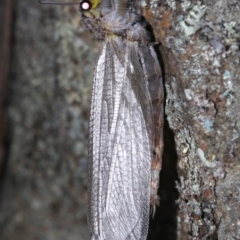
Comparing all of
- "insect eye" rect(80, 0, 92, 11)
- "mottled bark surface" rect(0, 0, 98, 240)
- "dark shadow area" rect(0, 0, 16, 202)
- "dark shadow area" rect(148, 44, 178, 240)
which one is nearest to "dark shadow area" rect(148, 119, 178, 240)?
"dark shadow area" rect(148, 44, 178, 240)

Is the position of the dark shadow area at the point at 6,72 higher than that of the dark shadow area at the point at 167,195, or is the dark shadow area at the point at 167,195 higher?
the dark shadow area at the point at 6,72

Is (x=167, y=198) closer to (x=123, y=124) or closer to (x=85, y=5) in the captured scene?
(x=123, y=124)

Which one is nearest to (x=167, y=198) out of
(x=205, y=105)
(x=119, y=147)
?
(x=119, y=147)

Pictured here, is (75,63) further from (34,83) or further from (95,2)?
(95,2)

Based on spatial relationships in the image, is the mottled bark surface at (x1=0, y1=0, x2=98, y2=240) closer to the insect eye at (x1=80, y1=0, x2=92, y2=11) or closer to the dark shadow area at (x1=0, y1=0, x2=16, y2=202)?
the dark shadow area at (x1=0, y1=0, x2=16, y2=202)

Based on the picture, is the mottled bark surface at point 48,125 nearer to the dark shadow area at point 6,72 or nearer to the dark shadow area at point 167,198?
the dark shadow area at point 6,72

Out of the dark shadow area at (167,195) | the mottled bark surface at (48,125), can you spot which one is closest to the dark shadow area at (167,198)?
the dark shadow area at (167,195)
